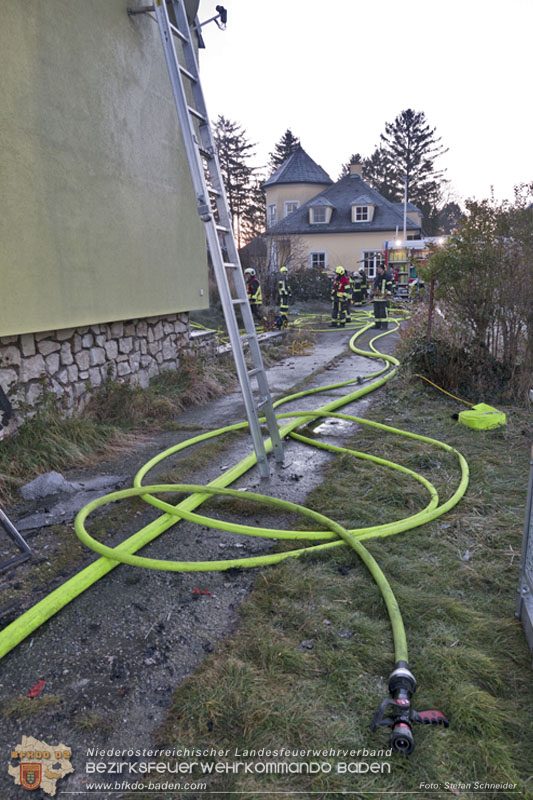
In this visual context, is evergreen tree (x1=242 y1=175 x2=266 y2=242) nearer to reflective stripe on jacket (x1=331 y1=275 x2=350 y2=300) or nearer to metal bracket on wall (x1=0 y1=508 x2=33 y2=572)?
reflective stripe on jacket (x1=331 y1=275 x2=350 y2=300)

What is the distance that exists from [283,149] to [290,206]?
20384 mm

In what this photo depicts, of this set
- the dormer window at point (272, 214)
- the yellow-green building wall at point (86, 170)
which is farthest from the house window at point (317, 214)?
the yellow-green building wall at point (86, 170)

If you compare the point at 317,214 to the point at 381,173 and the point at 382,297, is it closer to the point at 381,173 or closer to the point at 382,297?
the point at 382,297

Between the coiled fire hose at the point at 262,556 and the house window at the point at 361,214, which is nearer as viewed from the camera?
the coiled fire hose at the point at 262,556

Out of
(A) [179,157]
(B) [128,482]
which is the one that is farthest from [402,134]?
(B) [128,482]

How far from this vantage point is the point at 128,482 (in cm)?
410

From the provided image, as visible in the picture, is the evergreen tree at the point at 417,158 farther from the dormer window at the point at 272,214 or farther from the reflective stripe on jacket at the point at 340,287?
the reflective stripe on jacket at the point at 340,287

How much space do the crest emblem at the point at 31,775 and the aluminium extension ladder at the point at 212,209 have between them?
2405 millimetres

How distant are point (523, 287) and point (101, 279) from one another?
15.6 feet

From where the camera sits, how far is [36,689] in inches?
79.0

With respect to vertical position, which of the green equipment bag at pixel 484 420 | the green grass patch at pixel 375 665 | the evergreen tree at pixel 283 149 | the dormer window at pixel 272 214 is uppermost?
the evergreen tree at pixel 283 149

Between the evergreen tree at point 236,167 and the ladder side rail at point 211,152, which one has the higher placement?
the evergreen tree at point 236,167

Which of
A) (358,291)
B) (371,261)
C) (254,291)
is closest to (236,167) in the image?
(371,261)

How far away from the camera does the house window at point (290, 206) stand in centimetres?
3512
